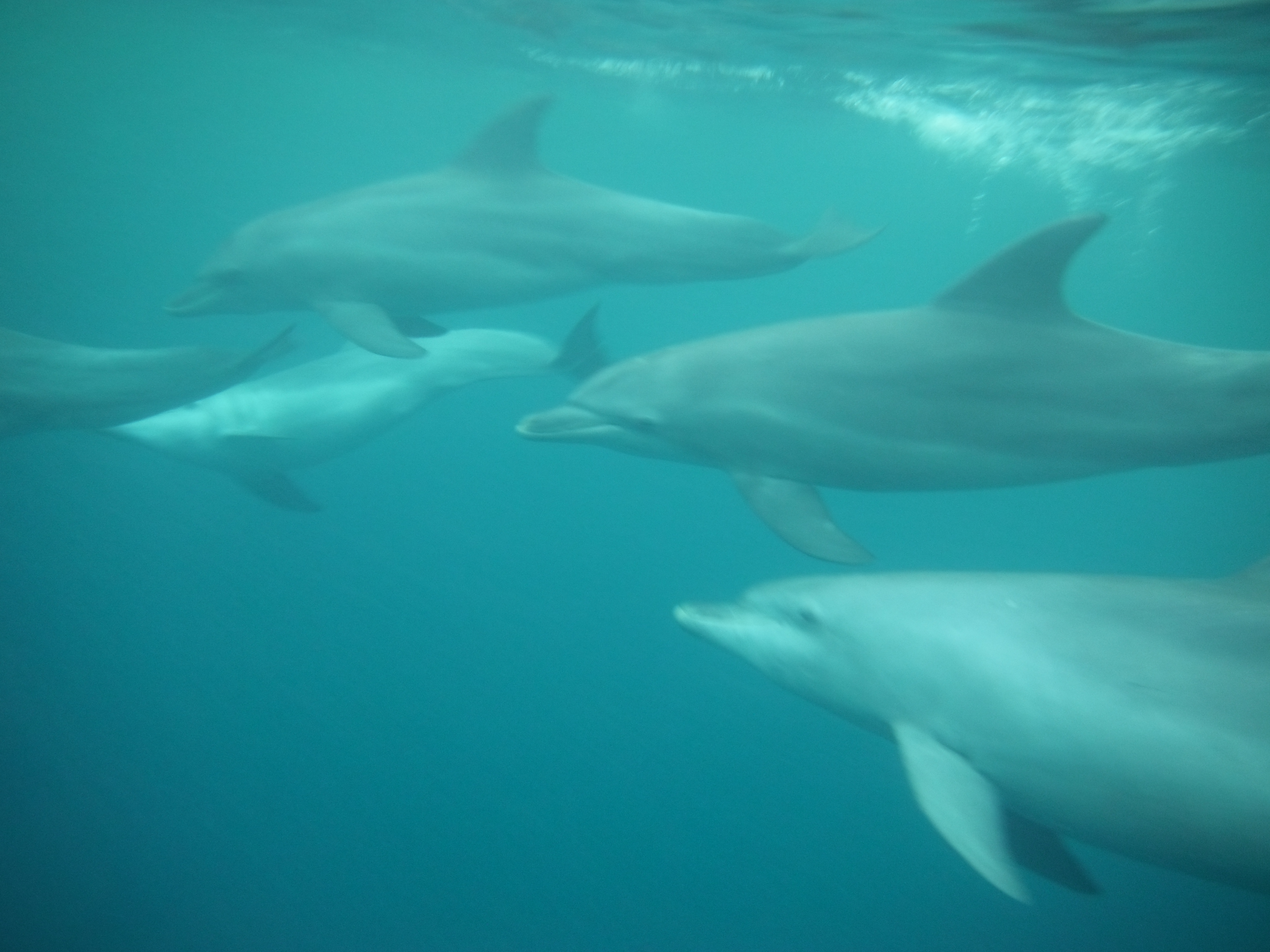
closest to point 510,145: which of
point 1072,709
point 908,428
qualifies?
point 908,428

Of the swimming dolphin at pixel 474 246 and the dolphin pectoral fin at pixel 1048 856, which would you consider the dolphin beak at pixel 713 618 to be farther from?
the swimming dolphin at pixel 474 246

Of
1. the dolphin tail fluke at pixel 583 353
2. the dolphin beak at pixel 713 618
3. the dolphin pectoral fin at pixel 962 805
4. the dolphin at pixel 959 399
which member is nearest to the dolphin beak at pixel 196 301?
the dolphin tail fluke at pixel 583 353

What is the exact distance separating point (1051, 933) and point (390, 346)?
8.85m

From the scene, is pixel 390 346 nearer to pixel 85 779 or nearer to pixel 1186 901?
pixel 85 779

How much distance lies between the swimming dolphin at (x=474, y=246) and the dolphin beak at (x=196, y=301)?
0.01 metres

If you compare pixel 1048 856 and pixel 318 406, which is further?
pixel 318 406

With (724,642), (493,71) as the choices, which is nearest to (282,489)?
(724,642)

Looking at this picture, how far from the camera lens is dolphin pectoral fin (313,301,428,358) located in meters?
7.00

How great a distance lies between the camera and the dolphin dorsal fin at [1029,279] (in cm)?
466

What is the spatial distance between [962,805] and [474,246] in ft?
20.0

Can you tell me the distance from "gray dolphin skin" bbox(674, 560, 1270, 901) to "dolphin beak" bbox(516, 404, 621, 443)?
2.32 metres

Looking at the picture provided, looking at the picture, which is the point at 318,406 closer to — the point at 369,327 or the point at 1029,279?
the point at 369,327

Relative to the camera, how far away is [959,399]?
505 cm

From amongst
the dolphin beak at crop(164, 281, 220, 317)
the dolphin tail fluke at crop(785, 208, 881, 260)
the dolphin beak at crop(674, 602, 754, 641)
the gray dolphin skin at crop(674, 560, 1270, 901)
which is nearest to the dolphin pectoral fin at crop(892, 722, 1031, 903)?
the gray dolphin skin at crop(674, 560, 1270, 901)
